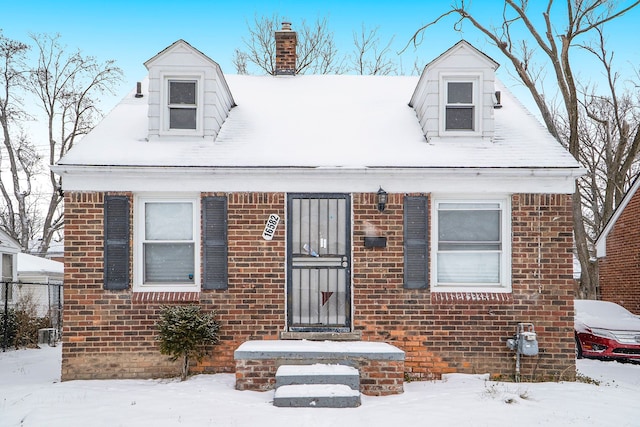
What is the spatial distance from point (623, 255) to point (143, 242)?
12940 millimetres

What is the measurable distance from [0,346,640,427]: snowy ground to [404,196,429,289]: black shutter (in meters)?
1.51

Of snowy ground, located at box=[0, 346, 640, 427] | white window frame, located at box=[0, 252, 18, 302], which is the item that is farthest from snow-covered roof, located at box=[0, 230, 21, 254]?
snowy ground, located at box=[0, 346, 640, 427]

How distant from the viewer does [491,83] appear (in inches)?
348

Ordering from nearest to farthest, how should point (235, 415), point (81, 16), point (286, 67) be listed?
point (235, 415)
point (286, 67)
point (81, 16)

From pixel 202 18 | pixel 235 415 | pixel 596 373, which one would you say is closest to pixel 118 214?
pixel 235 415

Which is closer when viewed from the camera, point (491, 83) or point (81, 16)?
point (491, 83)

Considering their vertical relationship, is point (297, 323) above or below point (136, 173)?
below

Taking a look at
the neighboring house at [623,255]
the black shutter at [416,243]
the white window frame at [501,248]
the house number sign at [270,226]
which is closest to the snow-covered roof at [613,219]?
the neighboring house at [623,255]

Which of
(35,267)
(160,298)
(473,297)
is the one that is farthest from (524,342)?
(35,267)

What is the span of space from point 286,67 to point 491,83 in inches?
199

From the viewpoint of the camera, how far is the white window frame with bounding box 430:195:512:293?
27.4 feet

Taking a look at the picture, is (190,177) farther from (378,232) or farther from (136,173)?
(378,232)

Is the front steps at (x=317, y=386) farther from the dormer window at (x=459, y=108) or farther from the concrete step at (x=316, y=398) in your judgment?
the dormer window at (x=459, y=108)

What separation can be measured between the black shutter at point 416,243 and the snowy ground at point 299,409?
4.94ft
